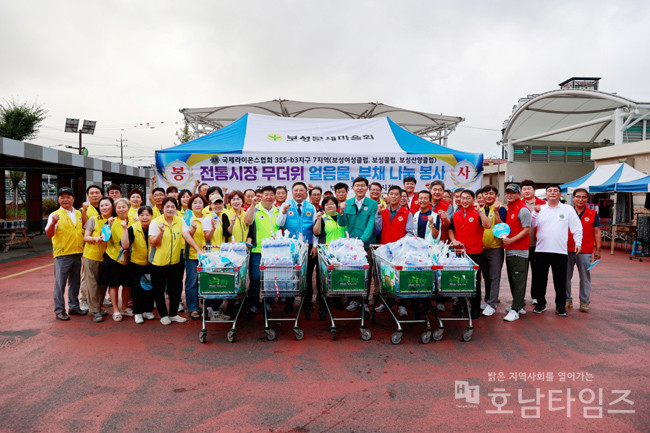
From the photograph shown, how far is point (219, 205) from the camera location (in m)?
5.03

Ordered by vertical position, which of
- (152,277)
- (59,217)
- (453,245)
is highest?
(59,217)

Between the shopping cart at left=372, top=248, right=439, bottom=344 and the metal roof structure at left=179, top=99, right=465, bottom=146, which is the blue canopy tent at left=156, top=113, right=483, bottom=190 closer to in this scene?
the shopping cart at left=372, top=248, right=439, bottom=344

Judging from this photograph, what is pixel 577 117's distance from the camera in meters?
22.2

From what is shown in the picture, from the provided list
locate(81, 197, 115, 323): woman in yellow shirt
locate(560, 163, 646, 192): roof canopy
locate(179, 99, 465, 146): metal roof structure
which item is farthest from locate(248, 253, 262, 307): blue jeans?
locate(560, 163, 646, 192): roof canopy

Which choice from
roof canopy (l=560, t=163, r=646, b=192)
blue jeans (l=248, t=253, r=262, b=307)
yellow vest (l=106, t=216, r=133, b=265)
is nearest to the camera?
yellow vest (l=106, t=216, r=133, b=265)

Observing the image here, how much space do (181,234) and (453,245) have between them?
3371 millimetres

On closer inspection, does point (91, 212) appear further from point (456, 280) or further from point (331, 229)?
point (456, 280)

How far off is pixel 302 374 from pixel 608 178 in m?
13.1

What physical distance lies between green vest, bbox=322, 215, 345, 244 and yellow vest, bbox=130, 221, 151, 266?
7.25 ft

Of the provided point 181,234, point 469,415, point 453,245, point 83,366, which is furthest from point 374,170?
point 83,366

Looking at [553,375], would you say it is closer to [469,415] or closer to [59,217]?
[469,415]

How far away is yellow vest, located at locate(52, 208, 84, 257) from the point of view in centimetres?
490

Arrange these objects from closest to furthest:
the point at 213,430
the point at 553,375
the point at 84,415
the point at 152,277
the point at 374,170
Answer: the point at 213,430 → the point at 84,415 → the point at 553,375 → the point at 152,277 → the point at 374,170

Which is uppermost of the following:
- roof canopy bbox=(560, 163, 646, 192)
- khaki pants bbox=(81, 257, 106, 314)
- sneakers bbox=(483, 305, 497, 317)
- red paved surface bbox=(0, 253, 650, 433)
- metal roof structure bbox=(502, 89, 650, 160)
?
metal roof structure bbox=(502, 89, 650, 160)
